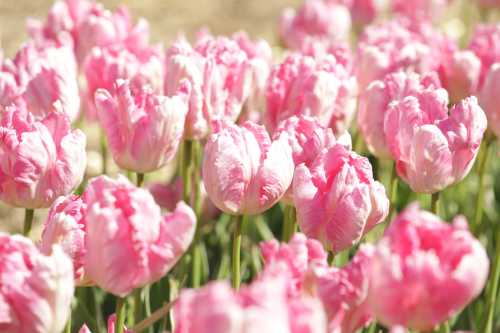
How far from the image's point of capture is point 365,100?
82.0 inches

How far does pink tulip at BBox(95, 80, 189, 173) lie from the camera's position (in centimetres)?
174

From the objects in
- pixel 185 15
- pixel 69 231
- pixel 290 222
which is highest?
pixel 69 231

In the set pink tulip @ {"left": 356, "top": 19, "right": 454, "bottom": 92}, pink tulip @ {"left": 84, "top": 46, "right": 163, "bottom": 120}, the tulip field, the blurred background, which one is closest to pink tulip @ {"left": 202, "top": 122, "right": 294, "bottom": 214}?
the tulip field

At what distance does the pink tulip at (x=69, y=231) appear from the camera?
1.39 meters

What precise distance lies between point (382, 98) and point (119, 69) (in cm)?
61

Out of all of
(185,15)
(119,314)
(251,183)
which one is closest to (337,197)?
(251,183)

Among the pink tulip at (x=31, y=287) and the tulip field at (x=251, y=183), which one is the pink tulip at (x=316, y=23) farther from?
the pink tulip at (x=31, y=287)

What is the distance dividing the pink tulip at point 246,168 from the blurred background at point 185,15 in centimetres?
398

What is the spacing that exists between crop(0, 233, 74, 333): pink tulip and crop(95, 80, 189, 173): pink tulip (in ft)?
1.85

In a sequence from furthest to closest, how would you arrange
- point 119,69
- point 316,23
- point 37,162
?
point 316,23 → point 119,69 → point 37,162

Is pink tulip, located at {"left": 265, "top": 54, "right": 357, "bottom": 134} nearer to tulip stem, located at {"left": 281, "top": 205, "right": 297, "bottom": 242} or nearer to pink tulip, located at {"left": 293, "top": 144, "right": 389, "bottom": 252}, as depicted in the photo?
tulip stem, located at {"left": 281, "top": 205, "right": 297, "bottom": 242}

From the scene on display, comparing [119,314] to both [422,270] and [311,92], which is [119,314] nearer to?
[422,270]

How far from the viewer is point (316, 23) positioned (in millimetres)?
3080

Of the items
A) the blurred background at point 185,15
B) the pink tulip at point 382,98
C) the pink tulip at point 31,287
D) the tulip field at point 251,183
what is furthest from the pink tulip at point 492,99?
the blurred background at point 185,15
